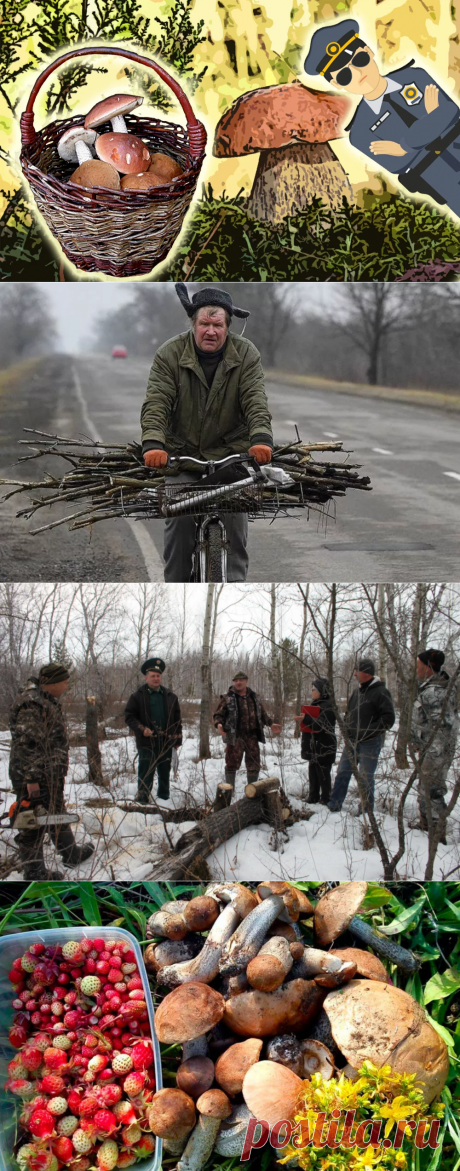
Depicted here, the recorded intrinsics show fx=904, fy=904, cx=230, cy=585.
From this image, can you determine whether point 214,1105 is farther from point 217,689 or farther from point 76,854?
point 217,689

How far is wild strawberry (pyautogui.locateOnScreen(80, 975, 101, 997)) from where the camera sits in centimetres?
295

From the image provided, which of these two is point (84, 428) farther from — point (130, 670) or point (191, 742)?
point (191, 742)

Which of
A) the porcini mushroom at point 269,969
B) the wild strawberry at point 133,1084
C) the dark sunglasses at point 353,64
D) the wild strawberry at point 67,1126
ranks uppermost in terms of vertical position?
the dark sunglasses at point 353,64

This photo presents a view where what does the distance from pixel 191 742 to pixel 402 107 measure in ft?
7.60

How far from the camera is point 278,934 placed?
296 cm

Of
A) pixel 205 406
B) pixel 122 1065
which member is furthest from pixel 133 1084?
pixel 205 406

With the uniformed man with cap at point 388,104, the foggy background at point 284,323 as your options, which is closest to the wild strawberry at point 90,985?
the foggy background at point 284,323

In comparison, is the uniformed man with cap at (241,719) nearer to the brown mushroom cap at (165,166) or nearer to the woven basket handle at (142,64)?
the brown mushroom cap at (165,166)

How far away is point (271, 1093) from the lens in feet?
8.59

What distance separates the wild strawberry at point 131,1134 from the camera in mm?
2738

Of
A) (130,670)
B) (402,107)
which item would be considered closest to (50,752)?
(130,670)

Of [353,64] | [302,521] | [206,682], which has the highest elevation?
[353,64]

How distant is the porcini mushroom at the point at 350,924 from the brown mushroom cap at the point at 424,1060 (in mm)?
Answer: 310

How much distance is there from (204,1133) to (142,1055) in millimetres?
301
